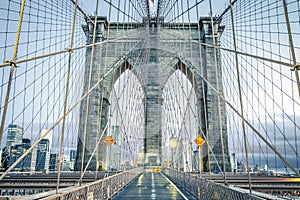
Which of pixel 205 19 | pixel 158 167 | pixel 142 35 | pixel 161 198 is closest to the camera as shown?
pixel 161 198

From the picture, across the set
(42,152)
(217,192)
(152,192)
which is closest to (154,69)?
(42,152)

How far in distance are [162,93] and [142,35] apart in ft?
32.5

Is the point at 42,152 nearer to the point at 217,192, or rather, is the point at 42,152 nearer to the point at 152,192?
the point at 152,192

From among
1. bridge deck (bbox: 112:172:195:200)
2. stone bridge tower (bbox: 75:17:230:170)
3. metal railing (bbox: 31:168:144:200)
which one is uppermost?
stone bridge tower (bbox: 75:17:230:170)

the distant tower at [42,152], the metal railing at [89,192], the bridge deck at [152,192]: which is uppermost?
the distant tower at [42,152]

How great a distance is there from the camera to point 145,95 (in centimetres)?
3061

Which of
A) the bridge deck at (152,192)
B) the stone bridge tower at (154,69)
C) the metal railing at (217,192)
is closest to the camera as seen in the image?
the metal railing at (217,192)

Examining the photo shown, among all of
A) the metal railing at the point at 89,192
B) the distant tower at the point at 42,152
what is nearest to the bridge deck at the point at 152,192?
the metal railing at the point at 89,192

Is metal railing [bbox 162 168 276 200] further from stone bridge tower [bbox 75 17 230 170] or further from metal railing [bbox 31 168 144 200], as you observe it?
stone bridge tower [bbox 75 17 230 170]

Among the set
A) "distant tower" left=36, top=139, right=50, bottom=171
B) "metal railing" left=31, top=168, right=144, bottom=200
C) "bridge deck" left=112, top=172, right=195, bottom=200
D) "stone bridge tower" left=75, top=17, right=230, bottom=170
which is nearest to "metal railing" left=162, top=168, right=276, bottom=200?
"bridge deck" left=112, top=172, right=195, bottom=200

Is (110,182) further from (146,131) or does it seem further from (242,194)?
(146,131)

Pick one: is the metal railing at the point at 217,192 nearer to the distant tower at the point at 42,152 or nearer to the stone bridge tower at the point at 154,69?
the stone bridge tower at the point at 154,69

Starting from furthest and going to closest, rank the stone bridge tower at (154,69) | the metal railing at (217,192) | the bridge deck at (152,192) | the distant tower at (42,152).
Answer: the stone bridge tower at (154,69) → the distant tower at (42,152) → the bridge deck at (152,192) → the metal railing at (217,192)

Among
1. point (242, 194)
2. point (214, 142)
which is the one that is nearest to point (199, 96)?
point (214, 142)
